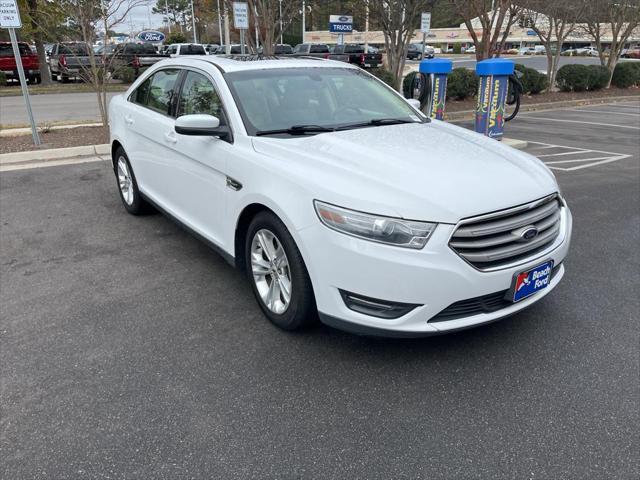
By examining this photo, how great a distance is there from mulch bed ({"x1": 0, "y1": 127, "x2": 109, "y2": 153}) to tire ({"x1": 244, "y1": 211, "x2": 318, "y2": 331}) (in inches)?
280

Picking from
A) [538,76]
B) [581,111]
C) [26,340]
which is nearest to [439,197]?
[26,340]

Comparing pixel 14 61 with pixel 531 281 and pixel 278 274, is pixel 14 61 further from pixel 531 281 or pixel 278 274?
pixel 531 281

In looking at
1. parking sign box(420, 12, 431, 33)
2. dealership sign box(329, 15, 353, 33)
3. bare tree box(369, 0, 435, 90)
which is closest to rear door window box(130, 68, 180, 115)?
bare tree box(369, 0, 435, 90)

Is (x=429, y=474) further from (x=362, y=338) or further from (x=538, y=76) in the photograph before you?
(x=538, y=76)

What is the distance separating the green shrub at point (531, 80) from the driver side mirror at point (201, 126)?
1613 cm

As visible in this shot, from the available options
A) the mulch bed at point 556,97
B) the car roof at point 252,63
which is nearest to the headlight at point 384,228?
the car roof at point 252,63

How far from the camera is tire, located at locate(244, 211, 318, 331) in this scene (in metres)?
2.95

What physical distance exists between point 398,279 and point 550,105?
1626 cm

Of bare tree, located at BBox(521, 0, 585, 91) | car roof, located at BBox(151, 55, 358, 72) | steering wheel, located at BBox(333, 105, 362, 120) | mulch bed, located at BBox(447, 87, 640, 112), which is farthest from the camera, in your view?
bare tree, located at BBox(521, 0, 585, 91)

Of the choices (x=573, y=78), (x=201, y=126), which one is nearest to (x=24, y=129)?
(x=201, y=126)

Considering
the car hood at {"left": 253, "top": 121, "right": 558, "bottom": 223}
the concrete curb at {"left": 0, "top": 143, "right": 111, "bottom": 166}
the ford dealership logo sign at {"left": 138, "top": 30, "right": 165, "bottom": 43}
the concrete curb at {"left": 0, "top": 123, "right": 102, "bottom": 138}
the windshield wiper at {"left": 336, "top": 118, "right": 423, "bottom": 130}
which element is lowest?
the concrete curb at {"left": 0, "top": 123, "right": 102, "bottom": 138}

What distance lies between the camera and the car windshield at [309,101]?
142 inches

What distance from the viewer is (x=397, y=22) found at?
518 inches

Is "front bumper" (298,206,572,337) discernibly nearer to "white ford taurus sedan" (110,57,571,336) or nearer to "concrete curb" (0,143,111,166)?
"white ford taurus sedan" (110,57,571,336)
